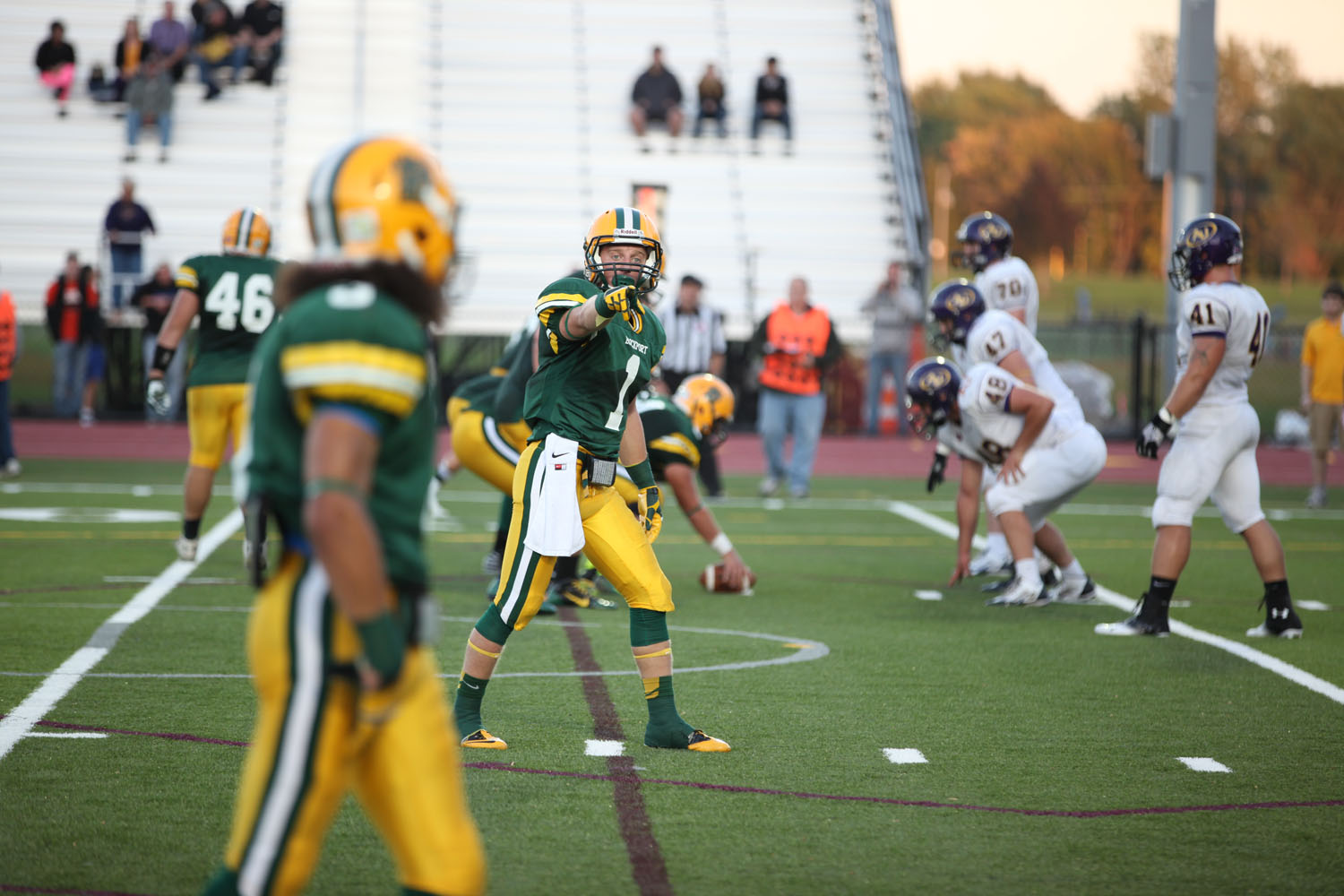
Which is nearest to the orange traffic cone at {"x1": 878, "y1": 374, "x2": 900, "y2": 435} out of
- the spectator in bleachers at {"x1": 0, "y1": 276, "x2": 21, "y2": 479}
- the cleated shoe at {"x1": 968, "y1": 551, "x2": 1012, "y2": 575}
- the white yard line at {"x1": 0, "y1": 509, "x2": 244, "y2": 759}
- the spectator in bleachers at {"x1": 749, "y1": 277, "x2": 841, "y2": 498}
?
the spectator in bleachers at {"x1": 749, "y1": 277, "x2": 841, "y2": 498}

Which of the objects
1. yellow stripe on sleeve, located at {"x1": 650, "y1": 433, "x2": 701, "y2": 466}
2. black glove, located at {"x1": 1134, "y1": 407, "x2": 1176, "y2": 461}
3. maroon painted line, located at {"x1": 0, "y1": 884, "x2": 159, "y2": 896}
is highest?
black glove, located at {"x1": 1134, "y1": 407, "x2": 1176, "y2": 461}

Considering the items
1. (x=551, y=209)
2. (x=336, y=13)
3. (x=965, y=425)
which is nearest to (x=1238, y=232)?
(x=965, y=425)

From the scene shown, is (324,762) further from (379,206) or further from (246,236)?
(246,236)

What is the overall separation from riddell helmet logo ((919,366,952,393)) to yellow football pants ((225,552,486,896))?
6.75m

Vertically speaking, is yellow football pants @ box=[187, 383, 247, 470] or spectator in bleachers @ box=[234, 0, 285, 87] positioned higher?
spectator in bleachers @ box=[234, 0, 285, 87]

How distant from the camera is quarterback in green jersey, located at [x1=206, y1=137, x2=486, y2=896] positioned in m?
2.95

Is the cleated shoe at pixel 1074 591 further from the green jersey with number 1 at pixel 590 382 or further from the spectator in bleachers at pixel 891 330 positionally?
the spectator in bleachers at pixel 891 330

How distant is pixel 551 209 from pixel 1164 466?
20.9 meters

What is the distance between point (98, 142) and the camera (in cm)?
2777

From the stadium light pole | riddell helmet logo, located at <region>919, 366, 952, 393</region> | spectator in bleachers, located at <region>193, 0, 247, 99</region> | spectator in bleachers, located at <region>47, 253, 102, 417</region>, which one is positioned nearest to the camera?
riddell helmet logo, located at <region>919, 366, 952, 393</region>

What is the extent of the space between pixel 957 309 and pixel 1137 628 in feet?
7.66

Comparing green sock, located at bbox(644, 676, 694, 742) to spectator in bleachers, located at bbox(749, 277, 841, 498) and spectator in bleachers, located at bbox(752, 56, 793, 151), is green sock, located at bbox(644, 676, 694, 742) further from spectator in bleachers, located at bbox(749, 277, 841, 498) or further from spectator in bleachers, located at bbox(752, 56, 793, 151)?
spectator in bleachers, located at bbox(752, 56, 793, 151)

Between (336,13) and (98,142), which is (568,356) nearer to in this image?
(98,142)

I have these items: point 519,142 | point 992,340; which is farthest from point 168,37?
point 992,340
